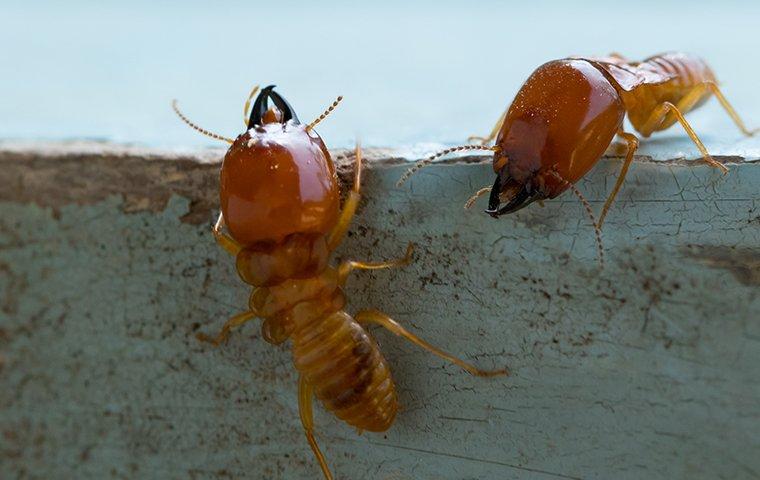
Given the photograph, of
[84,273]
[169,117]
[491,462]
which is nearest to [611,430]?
[491,462]

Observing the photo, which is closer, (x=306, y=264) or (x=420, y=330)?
(x=306, y=264)

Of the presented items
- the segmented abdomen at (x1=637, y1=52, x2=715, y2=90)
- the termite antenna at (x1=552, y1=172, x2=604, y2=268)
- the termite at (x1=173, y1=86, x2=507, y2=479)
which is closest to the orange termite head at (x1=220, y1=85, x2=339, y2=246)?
the termite at (x1=173, y1=86, x2=507, y2=479)

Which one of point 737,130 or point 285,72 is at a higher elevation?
point 737,130

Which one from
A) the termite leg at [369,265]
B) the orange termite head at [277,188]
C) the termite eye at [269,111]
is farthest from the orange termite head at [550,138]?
the termite eye at [269,111]

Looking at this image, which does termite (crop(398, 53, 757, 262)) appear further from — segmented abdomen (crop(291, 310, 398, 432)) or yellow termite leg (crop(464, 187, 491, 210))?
segmented abdomen (crop(291, 310, 398, 432))

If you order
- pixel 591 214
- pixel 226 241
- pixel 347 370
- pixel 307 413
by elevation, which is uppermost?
pixel 591 214

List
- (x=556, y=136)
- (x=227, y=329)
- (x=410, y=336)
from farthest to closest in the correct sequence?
(x=227, y=329), (x=410, y=336), (x=556, y=136)

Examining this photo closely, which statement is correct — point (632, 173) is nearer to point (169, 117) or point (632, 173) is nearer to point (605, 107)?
point (605, 107)

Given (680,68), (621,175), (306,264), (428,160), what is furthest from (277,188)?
(680,68)

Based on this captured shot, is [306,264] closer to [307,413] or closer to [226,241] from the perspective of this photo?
[226,241]
